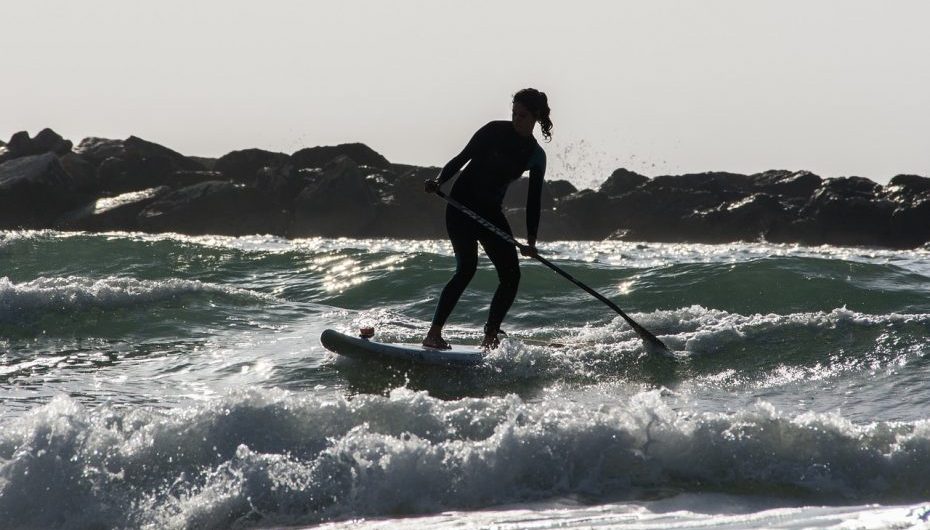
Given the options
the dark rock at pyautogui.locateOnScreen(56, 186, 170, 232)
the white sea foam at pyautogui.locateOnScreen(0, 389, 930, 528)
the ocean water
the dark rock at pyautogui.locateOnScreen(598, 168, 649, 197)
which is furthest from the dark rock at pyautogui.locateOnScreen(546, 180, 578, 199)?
the white sea foam at pyautogui.locateOnScreen(0, 389, 930, 528)

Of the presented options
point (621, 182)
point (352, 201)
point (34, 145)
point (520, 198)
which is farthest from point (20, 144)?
point (621, 182)

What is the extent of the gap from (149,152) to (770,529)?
37.5 m

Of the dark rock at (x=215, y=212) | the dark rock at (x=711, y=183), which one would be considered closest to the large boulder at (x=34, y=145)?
the dark rock at (x=215, y=212)

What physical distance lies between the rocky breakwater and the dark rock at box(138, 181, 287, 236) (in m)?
0.04

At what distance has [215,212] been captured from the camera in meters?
34.7

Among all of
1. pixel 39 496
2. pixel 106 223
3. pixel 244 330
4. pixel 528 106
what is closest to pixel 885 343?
pixel 528 106

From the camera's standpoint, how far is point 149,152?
128ft

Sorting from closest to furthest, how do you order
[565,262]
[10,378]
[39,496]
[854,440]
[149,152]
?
[39,496] → [854,440] → [10,378] → [565,262] → [149,152]

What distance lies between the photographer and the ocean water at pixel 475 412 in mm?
4617

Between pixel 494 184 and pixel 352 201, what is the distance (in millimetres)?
28234

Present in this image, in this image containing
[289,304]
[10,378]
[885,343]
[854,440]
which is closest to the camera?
[854,440]

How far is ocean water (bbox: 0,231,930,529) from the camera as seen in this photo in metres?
4.62

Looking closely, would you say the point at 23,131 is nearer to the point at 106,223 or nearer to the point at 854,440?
the point at 106,223

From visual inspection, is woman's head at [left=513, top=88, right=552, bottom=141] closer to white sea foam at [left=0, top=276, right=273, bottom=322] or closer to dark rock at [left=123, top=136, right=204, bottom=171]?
white sea foam at [left=0, top=276, right=273, bottom=322]
